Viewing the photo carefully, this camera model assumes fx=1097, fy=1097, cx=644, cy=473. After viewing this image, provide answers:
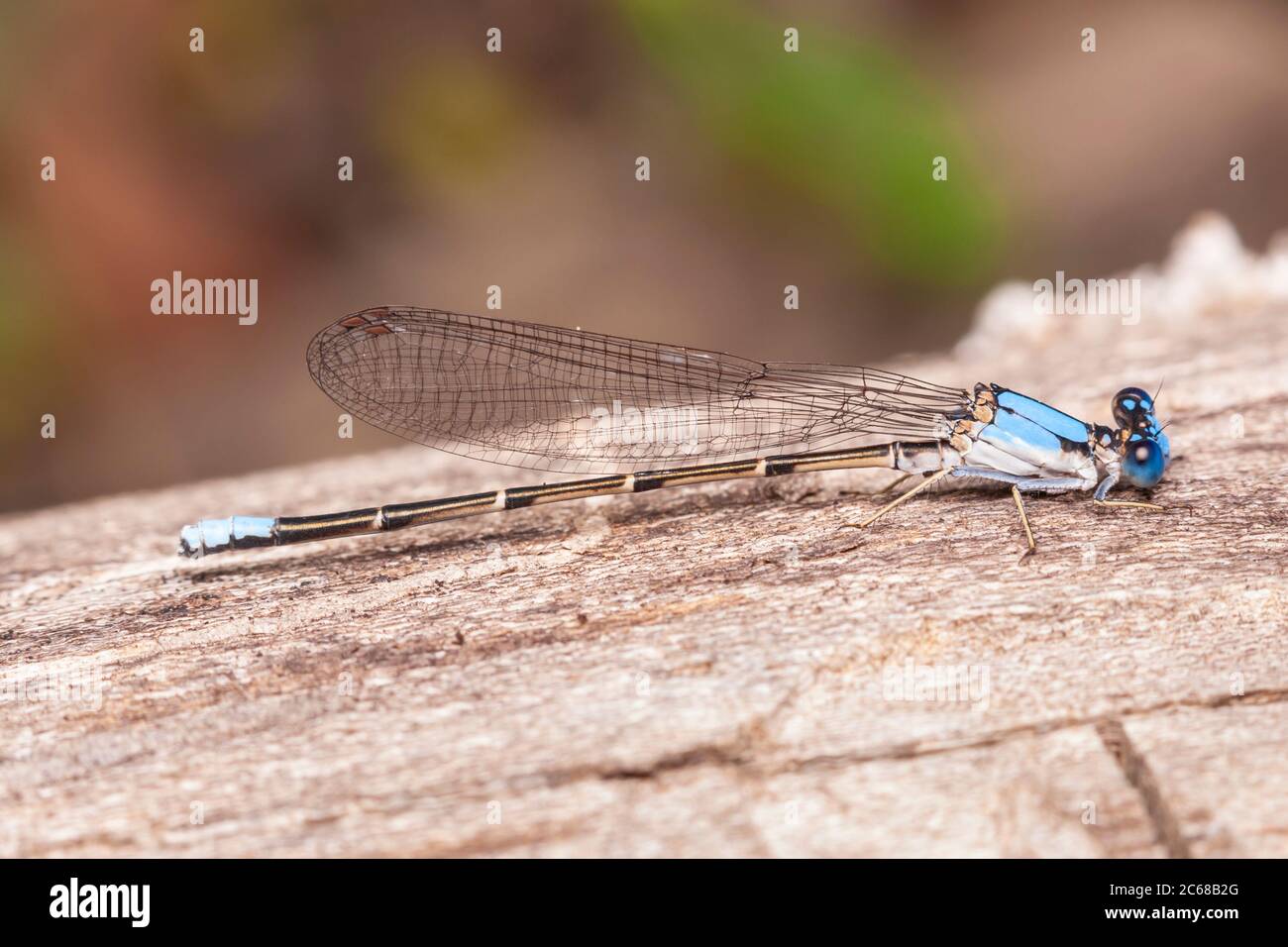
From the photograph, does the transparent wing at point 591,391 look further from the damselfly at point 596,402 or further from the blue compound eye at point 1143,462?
the blue compound eye at point 1143,462

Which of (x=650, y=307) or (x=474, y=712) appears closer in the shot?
(x=474, y=712)

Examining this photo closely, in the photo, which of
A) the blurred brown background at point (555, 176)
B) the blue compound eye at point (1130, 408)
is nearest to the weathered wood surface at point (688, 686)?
the blue compound eye at point (1130, 408)

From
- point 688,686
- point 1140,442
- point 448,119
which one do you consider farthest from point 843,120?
point 688,686

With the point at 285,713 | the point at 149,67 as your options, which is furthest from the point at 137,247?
the point at 285,713

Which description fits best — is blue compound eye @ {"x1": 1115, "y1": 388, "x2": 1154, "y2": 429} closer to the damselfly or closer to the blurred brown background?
the damselfly

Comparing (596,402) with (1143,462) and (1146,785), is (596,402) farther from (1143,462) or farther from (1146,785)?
(1146,785)
